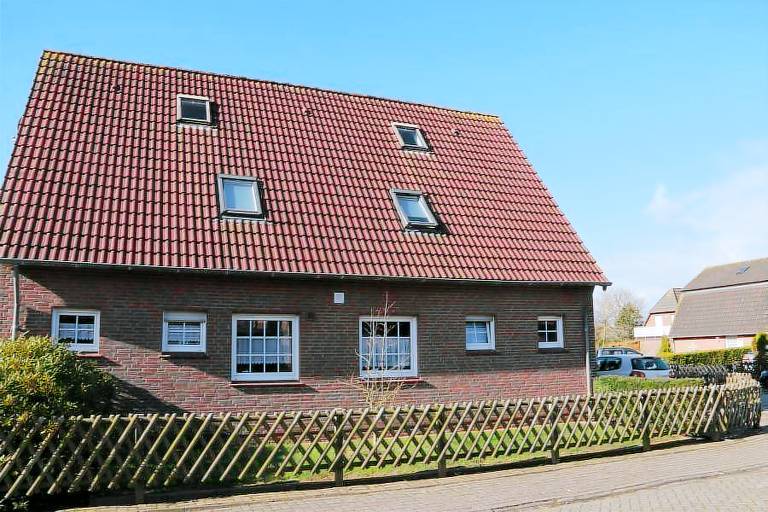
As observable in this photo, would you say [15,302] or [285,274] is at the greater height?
[285,274]

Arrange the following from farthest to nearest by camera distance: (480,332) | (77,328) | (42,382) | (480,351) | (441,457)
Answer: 1. (480,332)
2. (480,351)
3. (77,328)
4. (441,457)
5. (42,382)

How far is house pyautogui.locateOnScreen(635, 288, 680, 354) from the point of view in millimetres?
63969

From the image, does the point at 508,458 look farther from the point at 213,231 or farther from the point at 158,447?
the point at 213,231

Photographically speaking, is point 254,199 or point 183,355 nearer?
point 183,355

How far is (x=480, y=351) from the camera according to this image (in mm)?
14539

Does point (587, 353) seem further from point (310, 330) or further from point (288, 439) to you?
point (288, 439)

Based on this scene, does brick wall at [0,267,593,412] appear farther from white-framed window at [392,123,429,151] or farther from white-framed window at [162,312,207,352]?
white-framed window at [392,123,429,151]

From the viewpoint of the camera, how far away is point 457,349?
14.3 metres

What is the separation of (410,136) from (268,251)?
6.68 metres

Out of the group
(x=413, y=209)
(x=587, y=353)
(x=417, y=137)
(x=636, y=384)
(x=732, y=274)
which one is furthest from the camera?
(x=732, y=274)

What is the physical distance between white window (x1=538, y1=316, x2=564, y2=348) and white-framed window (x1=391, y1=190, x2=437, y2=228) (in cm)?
356

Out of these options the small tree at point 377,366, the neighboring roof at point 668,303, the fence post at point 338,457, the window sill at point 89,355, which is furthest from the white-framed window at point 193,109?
the neighboring roof at point 668,303

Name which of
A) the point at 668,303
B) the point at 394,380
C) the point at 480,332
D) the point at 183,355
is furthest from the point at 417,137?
the point at 668,303

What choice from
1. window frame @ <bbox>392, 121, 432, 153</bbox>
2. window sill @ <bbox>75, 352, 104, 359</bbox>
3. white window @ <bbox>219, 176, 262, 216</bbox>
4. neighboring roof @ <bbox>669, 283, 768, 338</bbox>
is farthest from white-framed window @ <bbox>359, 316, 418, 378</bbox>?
neighboring roof @ <bbox>669, 283, 768, 338</bbox>
